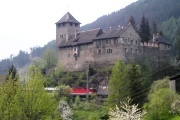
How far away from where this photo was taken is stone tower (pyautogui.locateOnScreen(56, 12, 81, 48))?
238 ft

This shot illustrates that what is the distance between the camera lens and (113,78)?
154 feet

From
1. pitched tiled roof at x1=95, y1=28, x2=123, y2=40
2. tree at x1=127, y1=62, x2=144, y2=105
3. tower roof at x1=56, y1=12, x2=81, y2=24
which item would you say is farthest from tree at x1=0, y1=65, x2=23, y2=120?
tower roof at x1=56, y1=12, x2=81, y2=24

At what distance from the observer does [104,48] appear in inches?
2522

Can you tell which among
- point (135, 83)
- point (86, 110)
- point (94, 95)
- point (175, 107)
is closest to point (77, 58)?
point (94, 95)

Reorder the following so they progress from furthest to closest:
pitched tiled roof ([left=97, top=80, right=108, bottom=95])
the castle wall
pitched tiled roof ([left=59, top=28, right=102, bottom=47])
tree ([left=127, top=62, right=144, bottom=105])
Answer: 1. pitched tiled roof ([left=59, top=28, right=102, bottom=47])
2. the castle wall
3. pitched tiled roof ([left=97, top=80, right=108, bottom=95])
4. tree ([left=127, top=62, right=144, bottom=105])

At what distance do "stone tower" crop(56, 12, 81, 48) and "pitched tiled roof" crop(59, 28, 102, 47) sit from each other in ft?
2.53

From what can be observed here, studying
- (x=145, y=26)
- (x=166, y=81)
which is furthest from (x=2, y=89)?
(x=145, y=26)

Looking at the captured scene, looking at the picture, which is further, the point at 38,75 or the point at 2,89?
the point at 38,75

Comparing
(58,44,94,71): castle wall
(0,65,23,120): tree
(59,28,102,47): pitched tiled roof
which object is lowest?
(0,65,23,120): tree

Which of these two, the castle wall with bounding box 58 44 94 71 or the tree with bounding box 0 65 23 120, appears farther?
the castle wall with bounding box 58 44 94 71

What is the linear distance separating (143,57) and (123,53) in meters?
3.89

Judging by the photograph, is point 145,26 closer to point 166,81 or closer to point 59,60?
point 59,60

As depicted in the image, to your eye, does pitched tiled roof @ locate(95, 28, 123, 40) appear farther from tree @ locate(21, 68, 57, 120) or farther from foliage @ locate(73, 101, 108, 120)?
tree @ locate(21, 68, 57, 120)

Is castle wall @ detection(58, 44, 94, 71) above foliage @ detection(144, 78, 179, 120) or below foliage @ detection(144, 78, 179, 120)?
above
